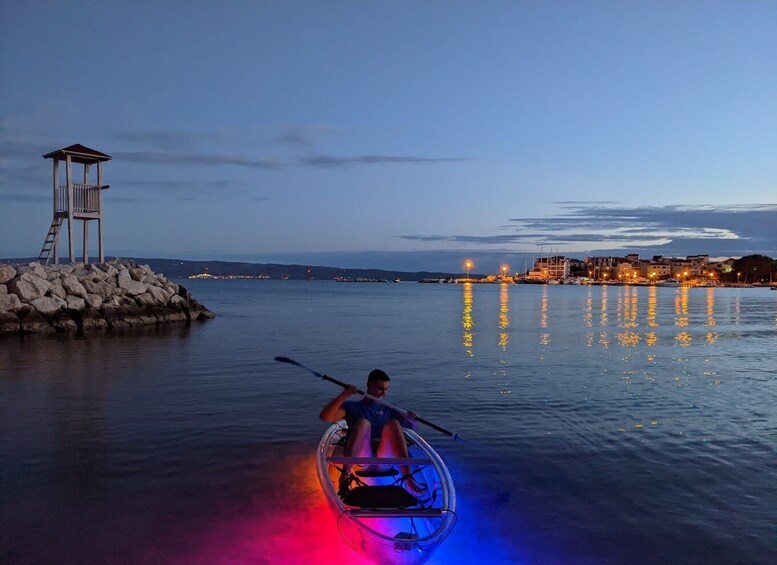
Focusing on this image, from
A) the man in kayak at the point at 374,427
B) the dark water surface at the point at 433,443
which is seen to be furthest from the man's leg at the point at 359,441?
the dark water surface at the point at 433,443

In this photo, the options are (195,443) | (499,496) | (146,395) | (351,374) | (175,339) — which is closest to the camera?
(499,496)

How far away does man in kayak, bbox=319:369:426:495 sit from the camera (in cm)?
795

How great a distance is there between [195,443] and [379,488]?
574cm

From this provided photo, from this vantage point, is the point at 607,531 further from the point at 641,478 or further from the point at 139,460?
the point at 139,460

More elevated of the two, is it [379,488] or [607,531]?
[379,488]


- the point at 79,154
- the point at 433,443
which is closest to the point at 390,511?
the point at 433,443

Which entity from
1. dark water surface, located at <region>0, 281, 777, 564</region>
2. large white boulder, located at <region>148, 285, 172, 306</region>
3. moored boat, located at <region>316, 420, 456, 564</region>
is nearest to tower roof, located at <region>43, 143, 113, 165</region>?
large white boulder, located at <region>148, 285, 172, 306</region>

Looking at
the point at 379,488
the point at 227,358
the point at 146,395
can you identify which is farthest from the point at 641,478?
the point at 227,358

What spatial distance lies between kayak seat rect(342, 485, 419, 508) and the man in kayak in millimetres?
618

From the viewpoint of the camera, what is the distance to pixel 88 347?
1003 inches

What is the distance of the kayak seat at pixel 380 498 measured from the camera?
22.0 feet

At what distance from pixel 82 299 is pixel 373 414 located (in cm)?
2779

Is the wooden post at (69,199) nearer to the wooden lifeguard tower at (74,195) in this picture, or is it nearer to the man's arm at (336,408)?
the wooden lifeguard tower at (74,195)

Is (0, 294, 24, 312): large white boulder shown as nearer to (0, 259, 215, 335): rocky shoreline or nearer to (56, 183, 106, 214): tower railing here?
(0, 259, 215, 335): rocky shoreline
